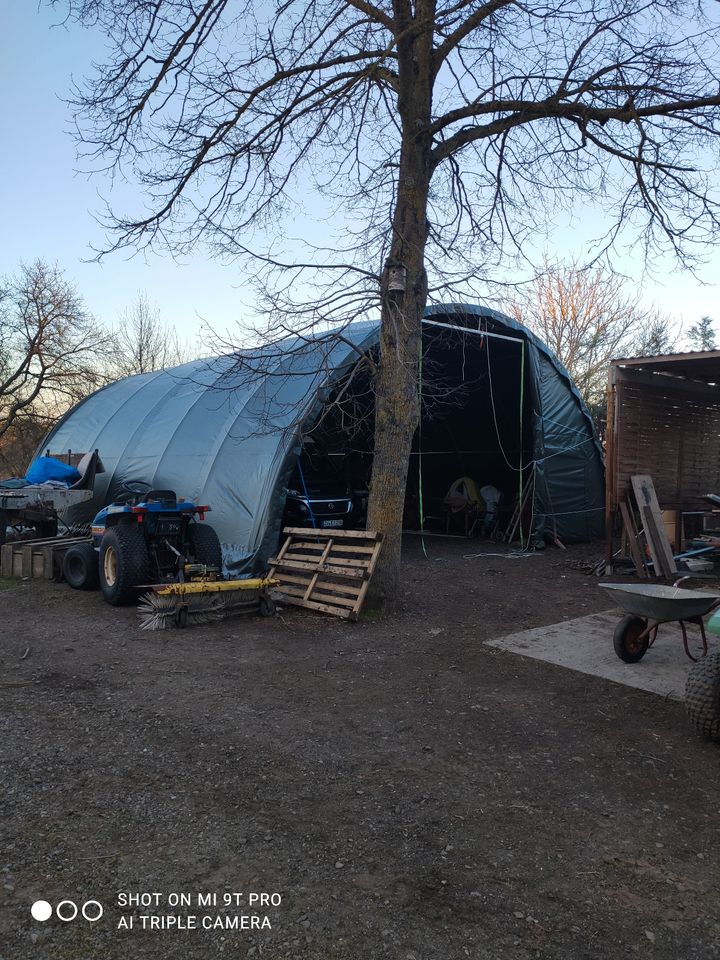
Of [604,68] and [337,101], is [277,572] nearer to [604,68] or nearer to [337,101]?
[337,101]

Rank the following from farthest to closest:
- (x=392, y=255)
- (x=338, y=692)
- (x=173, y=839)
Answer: (x=392, y=255), (x=338, y=692), (x=173, y=839)

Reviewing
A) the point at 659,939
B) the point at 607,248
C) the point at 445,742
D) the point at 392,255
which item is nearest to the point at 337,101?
the point at 392,255

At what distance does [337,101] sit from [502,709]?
307 inches

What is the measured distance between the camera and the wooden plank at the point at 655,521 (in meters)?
10.6

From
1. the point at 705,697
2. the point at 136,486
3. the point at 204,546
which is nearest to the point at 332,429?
the point at 136,486

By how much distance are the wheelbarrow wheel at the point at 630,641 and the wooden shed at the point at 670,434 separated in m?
4.78

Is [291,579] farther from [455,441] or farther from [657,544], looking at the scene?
[455,441]

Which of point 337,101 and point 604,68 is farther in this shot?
point 337,101

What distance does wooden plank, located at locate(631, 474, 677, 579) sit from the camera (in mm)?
10562

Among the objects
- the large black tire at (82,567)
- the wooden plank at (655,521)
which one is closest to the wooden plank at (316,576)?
the large black tire at (82,567)

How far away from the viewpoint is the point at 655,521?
1091cm

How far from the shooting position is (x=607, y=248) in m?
8.38

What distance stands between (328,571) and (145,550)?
2.39 metres

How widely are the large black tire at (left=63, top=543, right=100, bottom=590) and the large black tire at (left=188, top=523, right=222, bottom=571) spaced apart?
59.4 inches
